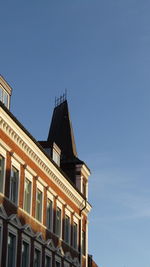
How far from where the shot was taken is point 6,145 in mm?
32250

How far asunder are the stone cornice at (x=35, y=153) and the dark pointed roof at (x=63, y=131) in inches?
297

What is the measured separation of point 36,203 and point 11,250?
214 inches

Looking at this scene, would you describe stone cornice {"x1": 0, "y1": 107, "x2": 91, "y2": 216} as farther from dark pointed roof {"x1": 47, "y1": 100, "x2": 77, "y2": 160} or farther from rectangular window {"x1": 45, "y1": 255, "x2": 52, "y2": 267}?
dark pointed roof {"x1": 47, "y1": 100, "x2": 77, "y2": 160}

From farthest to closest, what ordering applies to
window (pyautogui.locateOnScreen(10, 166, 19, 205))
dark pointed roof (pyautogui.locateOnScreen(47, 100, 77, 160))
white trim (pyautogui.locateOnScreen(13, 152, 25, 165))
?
1. dark pointed roof (pyautogui.locateOnScreen(47, 100, 77, 160))
2. white trim (pyautogui.locateOnScreen(13, 152, 25, 165))
3. window (pyautogui.locateOnScreen(10, 166, 19, 205))

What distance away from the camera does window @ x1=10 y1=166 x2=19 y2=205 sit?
3319 cm

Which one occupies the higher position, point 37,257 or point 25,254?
point 37,257

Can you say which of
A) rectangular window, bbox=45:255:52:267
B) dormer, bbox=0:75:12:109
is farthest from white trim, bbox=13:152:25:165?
rectangular window, bbox=45:255:52:267

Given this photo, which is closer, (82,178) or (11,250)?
(11,250)

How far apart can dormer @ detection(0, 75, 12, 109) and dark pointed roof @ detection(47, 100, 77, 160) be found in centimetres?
1752

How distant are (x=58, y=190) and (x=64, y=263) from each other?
5.00m

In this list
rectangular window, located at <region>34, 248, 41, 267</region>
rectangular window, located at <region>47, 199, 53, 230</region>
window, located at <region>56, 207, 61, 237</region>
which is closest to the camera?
rectangular window, located at <region>34, 248, 41, 267</region>

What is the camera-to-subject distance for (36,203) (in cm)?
3744

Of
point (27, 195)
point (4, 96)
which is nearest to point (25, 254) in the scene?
point (27, 195)

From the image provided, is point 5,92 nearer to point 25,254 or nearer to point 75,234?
point 25,254
